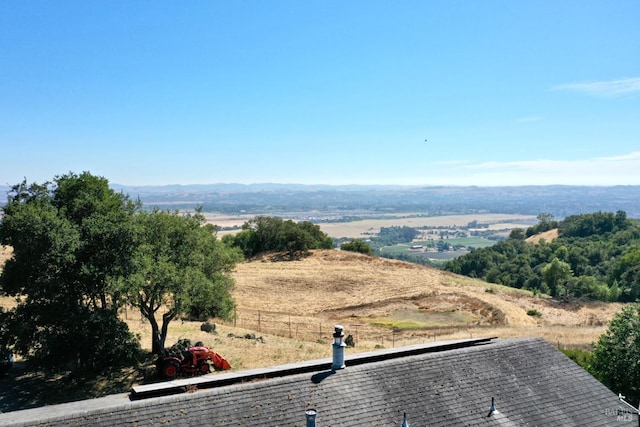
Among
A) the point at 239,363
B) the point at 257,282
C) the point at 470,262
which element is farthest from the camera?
the point at 470,262

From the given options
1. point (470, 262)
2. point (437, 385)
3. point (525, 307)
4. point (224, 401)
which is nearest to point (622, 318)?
point (437, 385)

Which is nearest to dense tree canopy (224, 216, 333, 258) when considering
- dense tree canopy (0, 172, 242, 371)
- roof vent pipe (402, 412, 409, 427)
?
dense tree canopy (0, 172, 242, 371)

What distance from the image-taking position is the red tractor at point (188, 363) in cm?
1947

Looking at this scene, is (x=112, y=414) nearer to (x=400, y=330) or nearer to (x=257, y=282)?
(x=400, y=330)

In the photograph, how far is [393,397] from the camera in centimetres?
1141

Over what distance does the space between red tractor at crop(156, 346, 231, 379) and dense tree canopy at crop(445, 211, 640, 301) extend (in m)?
54.7

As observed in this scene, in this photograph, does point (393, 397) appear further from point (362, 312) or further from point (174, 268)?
point (362, 312)

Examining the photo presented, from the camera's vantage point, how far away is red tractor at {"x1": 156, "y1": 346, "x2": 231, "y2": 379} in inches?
766

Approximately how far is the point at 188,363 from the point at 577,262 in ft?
273

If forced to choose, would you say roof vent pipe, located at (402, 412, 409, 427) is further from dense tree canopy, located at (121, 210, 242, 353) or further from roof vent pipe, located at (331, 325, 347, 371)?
dense tree canopy, located at (121, 210, 242, 353)

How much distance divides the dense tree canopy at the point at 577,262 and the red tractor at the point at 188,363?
54.7m

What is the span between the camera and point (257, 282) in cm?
5300

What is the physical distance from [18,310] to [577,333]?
115 ft

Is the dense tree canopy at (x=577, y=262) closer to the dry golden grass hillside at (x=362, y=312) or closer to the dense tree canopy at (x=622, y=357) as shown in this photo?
the dry golden grass hillside at (x=362, y=312)
